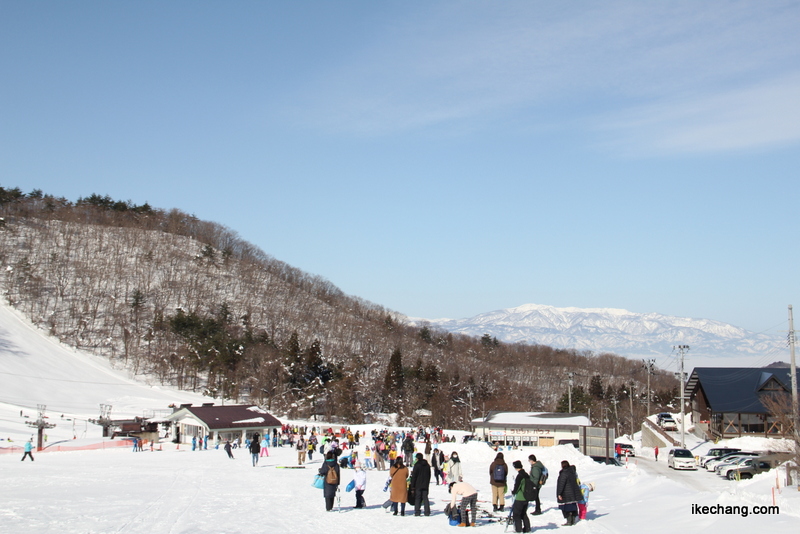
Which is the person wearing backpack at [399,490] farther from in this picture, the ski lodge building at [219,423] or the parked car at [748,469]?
the ski lodge building at [219,423]

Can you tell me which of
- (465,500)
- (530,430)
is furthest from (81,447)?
(530,430)

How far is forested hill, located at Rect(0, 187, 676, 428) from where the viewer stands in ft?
263

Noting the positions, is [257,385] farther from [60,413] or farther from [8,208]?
[8,208]

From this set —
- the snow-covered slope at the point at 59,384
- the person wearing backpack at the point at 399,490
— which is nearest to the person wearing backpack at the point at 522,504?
the person wearing backpack at the point at 399,490

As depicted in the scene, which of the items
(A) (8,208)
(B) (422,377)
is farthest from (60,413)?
(A) (8,208)

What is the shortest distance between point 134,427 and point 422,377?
4462 centimetres

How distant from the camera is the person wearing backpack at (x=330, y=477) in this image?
46.5ft

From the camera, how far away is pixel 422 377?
86000 millimetres

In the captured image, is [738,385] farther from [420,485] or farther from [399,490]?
[399,490]

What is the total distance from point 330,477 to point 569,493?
188 inches

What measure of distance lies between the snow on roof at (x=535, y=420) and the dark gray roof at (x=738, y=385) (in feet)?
30.8

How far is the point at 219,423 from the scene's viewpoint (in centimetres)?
4141

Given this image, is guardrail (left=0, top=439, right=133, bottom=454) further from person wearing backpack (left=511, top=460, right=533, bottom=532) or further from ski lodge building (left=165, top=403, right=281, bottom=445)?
person wearing backpack (left=511, top=460, right=533, bottom=532)

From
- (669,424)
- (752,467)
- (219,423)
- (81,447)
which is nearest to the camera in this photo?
(752,467)
